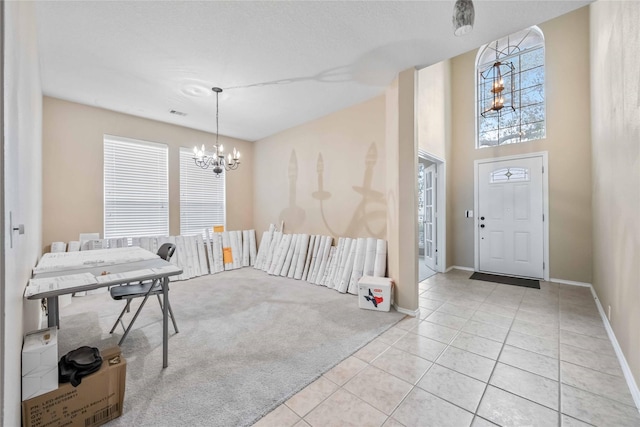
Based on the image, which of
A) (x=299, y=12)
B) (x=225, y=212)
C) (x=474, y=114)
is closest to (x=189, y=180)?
(x=225, y=212)

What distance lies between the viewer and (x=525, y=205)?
4484mm

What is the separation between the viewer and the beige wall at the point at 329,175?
12.7 ft

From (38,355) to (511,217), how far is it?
19.5 ft

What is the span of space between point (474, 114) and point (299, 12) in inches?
172

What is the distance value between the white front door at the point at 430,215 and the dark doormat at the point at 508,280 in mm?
795

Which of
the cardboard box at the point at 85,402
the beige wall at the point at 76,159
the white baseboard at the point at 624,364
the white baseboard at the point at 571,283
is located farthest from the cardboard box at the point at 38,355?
the white baseboard at the point at 571,283

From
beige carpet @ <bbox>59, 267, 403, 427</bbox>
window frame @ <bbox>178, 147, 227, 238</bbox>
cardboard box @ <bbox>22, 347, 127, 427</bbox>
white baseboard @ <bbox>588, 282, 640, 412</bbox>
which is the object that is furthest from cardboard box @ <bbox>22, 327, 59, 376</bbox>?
window frame @ <bbox>178, 147, 227, 238</bbox>

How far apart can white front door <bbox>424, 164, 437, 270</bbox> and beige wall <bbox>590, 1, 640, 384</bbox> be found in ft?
7.35

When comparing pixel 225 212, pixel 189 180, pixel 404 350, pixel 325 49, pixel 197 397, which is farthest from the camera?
pixel 225 212

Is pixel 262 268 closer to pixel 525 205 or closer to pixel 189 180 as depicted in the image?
pixel 189 180

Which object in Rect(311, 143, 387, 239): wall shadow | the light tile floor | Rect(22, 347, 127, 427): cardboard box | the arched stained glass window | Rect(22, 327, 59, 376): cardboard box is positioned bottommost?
the light tile floor

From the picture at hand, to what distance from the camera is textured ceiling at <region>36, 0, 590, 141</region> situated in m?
2.03

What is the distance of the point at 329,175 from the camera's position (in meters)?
4.45

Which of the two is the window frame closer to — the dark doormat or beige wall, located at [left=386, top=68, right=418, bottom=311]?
beige wall, located at [left=386, top=68, right=418, bottom=311]
